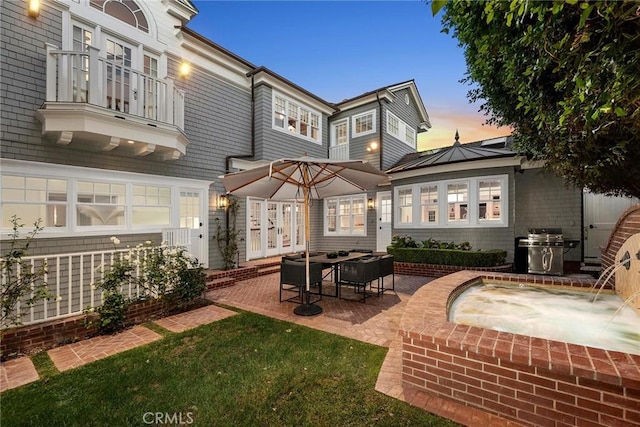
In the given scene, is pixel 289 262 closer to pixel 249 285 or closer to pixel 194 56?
pixel 249 285

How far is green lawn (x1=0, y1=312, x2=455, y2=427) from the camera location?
234 cm

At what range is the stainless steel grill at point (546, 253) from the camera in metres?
6.88

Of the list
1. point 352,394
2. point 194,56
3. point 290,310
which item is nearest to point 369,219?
point 290,310

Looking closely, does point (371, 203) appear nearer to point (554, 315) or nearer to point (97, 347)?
point (554, 315)

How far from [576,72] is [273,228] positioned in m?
9.03

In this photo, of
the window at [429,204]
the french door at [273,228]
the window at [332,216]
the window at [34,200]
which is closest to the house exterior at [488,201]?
the window at [429,204]

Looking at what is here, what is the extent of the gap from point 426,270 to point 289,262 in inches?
182

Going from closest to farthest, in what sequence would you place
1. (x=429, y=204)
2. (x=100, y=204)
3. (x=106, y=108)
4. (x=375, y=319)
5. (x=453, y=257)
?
(x=375, y=319)
(x=106, y=108)
(x=100, y=204)
(x=453, y=257)
(x=429, y=204)

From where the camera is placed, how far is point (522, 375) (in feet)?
6.89

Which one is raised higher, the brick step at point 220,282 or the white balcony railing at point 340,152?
the white balcony railing at point 340,152

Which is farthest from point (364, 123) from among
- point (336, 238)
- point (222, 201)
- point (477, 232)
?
point (222, 201)

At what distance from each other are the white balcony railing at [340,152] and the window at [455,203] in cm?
326

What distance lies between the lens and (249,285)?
23.6 ft

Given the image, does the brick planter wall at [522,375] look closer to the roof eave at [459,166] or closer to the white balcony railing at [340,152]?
the roof eave at [459,166]
